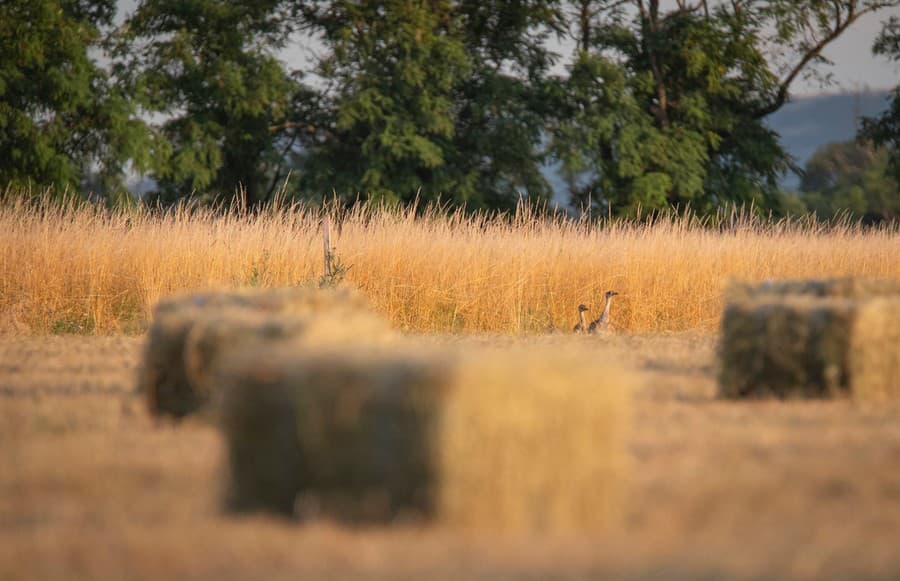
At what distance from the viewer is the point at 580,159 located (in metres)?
25.9

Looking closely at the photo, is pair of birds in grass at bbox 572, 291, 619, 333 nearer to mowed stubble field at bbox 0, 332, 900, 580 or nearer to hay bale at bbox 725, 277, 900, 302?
hay bale at bbox 725, 277, 900, 302

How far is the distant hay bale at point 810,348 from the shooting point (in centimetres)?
698

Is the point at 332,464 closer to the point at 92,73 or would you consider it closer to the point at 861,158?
the point at 92,73

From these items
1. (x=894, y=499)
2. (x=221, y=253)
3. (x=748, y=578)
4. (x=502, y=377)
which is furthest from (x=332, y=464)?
(x=221, y=253)

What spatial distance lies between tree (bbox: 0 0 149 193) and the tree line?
0.04 meters

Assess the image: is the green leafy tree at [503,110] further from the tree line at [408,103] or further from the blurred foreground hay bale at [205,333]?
the blurred foreground hay bale at [205,333]

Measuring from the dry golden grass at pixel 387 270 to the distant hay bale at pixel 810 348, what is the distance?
21.6 feet

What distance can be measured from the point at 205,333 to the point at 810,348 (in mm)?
3445

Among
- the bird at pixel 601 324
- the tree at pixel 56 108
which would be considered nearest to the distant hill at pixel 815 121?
the tree at pixel 56 108

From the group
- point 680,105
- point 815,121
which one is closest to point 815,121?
point 815,121

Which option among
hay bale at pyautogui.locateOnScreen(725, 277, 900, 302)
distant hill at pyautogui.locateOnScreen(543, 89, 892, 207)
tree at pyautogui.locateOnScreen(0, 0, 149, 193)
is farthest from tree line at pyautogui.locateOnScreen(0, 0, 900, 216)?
distant hill at pyautogui.locateOnScreen(543, 89, 892, 207)

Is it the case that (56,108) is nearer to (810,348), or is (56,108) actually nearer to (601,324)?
(601,324)

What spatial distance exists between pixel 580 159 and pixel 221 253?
13.3 meters

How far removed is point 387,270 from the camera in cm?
1404
